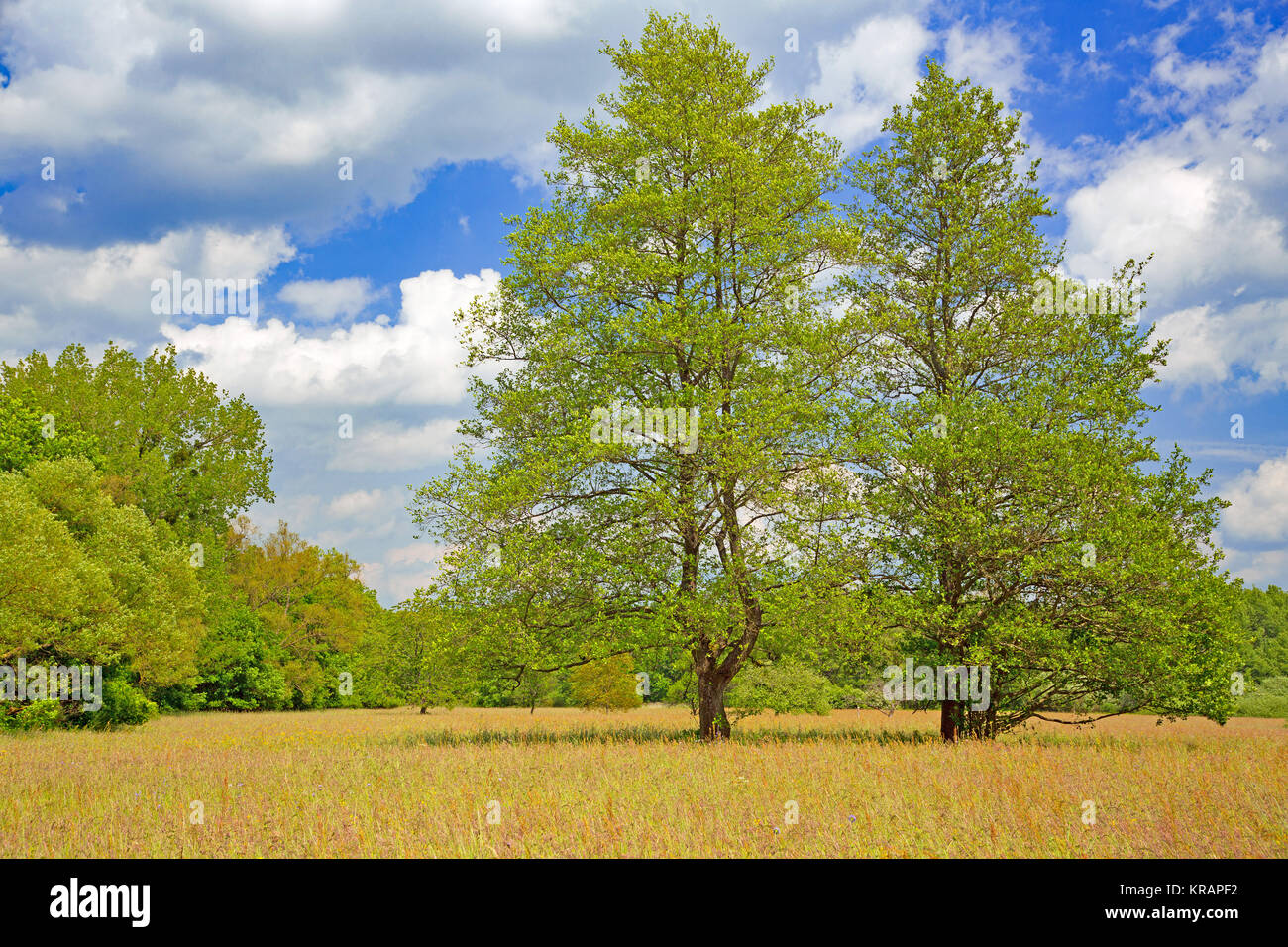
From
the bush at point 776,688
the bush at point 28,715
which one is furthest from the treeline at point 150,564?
the bush at point 776,688

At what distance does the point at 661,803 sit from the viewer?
932 centimetres

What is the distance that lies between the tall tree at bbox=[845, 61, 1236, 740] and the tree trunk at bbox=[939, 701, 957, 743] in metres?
0.05

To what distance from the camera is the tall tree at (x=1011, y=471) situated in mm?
17203

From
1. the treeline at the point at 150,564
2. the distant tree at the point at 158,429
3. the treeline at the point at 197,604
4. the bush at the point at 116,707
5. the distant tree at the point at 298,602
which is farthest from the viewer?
the distant tree at the point at 298,602

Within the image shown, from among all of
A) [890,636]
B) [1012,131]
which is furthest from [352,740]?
[1012,131]

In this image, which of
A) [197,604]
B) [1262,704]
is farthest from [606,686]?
[1262,704]

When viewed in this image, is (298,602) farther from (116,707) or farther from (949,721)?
(949,721)

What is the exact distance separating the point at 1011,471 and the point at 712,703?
8.25 metres

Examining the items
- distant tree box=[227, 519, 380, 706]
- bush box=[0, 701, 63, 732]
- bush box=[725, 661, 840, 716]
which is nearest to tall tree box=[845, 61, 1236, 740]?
bush box=[725, 661, 840, 716]

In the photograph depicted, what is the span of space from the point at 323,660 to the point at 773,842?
61389mm

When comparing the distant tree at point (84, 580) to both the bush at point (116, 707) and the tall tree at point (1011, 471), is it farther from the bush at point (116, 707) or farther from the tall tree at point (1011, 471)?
→ the tall tree at point (1011, 471)

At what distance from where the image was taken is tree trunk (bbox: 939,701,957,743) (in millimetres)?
18703

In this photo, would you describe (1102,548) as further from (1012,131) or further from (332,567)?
(332,567)

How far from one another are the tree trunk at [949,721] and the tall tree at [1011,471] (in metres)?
0.05
